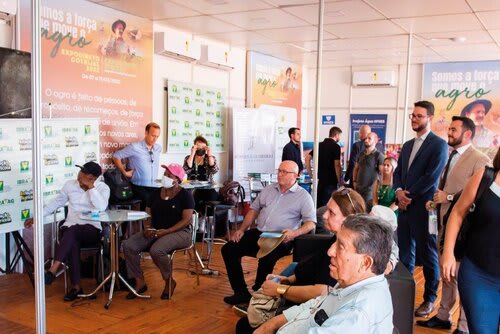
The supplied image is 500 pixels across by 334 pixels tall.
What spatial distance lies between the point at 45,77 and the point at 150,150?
156cm

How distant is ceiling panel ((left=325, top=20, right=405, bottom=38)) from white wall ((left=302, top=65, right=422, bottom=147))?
3416 mm

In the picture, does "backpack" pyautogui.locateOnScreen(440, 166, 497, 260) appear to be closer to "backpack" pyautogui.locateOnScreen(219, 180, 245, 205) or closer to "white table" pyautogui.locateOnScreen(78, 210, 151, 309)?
"white table" pyautogui.locateOnScreen(78, 210, 151, 309)

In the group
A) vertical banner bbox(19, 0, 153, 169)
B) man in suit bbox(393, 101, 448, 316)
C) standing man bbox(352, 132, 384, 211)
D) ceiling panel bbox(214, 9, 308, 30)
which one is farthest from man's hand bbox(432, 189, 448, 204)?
vertical banner bbox(19, 0, 153, 169)

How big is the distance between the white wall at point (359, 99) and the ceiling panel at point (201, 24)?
15.0ft

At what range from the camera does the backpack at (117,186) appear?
5703 millimetres

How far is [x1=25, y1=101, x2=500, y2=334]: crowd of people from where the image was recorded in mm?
1725

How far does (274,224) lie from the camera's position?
4.24 metres

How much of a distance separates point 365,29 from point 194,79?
2633mm

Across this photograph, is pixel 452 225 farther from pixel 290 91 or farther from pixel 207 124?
pixel 290 91

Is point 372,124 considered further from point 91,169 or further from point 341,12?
point 91,169

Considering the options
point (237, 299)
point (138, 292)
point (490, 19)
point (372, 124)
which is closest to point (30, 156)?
point (138, 292)

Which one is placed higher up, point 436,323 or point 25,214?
point 25,214

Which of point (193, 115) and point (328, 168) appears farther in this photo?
point (328, 168)

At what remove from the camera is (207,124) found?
26.0 feet
